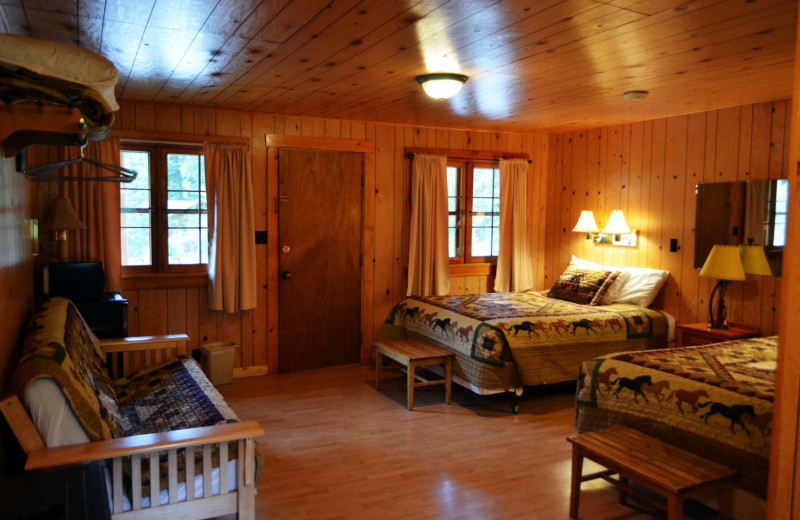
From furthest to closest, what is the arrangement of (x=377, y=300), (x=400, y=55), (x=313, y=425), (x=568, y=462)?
(x=377, y=300), (x=313, y=425), (x=568, y=462), (x=400, y=55)

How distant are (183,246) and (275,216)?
818 millimetres

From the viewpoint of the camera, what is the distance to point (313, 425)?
4129mm

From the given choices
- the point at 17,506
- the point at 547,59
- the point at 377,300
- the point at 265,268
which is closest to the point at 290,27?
the point at 547,59

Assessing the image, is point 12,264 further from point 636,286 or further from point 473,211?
point 636,286

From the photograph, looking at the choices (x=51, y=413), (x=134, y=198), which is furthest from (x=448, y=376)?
(x=51, y=413)

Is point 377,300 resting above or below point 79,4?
below

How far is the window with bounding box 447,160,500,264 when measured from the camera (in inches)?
243

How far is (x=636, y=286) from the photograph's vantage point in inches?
206

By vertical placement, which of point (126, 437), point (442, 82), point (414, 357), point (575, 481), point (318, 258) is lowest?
point (575, 481)

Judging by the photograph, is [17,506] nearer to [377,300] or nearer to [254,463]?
[254,463]

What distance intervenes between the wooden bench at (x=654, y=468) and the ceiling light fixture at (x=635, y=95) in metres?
2.27

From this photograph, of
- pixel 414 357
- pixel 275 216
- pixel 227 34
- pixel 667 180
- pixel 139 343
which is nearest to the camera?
pixel 227 34

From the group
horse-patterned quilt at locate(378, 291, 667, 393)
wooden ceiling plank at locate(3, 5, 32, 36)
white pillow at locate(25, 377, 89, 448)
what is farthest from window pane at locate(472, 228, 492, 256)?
white pillow at locate(25, 377, 89, 448)

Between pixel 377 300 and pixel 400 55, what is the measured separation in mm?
3100
